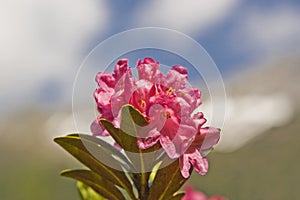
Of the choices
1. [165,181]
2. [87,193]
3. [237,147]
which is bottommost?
[165,181]

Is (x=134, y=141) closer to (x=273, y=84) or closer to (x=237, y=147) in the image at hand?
(x=237, y=147)

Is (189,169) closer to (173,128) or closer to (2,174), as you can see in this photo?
(173,128)

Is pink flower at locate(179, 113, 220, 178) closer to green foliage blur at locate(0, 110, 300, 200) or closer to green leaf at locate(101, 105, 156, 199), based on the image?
green leaf at locate(101, 105, 156, 199)

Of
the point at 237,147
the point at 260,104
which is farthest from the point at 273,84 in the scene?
the point at 237,147

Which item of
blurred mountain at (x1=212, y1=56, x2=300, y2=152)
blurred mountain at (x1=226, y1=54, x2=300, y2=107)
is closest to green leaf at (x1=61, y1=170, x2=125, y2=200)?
blurred mountain at (x1=212, y1=56, x2=300, y2=152)

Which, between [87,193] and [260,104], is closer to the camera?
[87,193]
